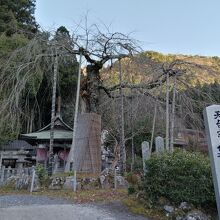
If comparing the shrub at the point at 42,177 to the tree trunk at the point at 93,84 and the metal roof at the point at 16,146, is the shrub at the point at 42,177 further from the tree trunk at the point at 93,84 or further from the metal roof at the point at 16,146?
the metal roof at the point at 16,146

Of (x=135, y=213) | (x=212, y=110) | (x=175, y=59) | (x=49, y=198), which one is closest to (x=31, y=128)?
(x=175, y=59)

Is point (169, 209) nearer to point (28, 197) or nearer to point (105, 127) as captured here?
point (28, 197)

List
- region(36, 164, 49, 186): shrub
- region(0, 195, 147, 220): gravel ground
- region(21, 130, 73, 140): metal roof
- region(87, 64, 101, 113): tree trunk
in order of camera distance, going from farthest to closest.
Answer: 1. region(21, 130, 73, 140): metal roof
2. region(87, 64, 101, 113): tree trunk
3. region(36, 164, 49, 186): shrub
4. region(0, 195, 147, 220): gravel ground

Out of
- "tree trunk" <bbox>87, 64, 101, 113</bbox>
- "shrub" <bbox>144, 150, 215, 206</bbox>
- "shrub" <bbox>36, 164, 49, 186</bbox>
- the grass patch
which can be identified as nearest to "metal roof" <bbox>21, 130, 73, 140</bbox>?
"tree trunk" <bbox>87, 64, 101, 113</bbox>

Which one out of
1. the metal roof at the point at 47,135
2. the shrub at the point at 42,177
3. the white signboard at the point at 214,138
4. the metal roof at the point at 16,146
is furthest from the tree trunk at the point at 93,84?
the metal roof at the point at 16,146

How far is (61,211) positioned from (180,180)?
109 inches

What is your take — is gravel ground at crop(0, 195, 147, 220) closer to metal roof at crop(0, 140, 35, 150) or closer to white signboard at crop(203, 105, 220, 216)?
white signboard at crop(203, 105, 220, 216)

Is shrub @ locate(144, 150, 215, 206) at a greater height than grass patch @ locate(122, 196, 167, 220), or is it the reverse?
shrub @ locate(144, 150, 215, 206)

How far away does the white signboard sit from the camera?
5.10 m

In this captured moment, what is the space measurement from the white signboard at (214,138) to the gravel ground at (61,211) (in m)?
2.90

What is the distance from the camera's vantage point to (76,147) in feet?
46.3

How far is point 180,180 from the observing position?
7.85m

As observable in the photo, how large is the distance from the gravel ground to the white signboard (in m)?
2.90

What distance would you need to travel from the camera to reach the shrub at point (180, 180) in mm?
7750
